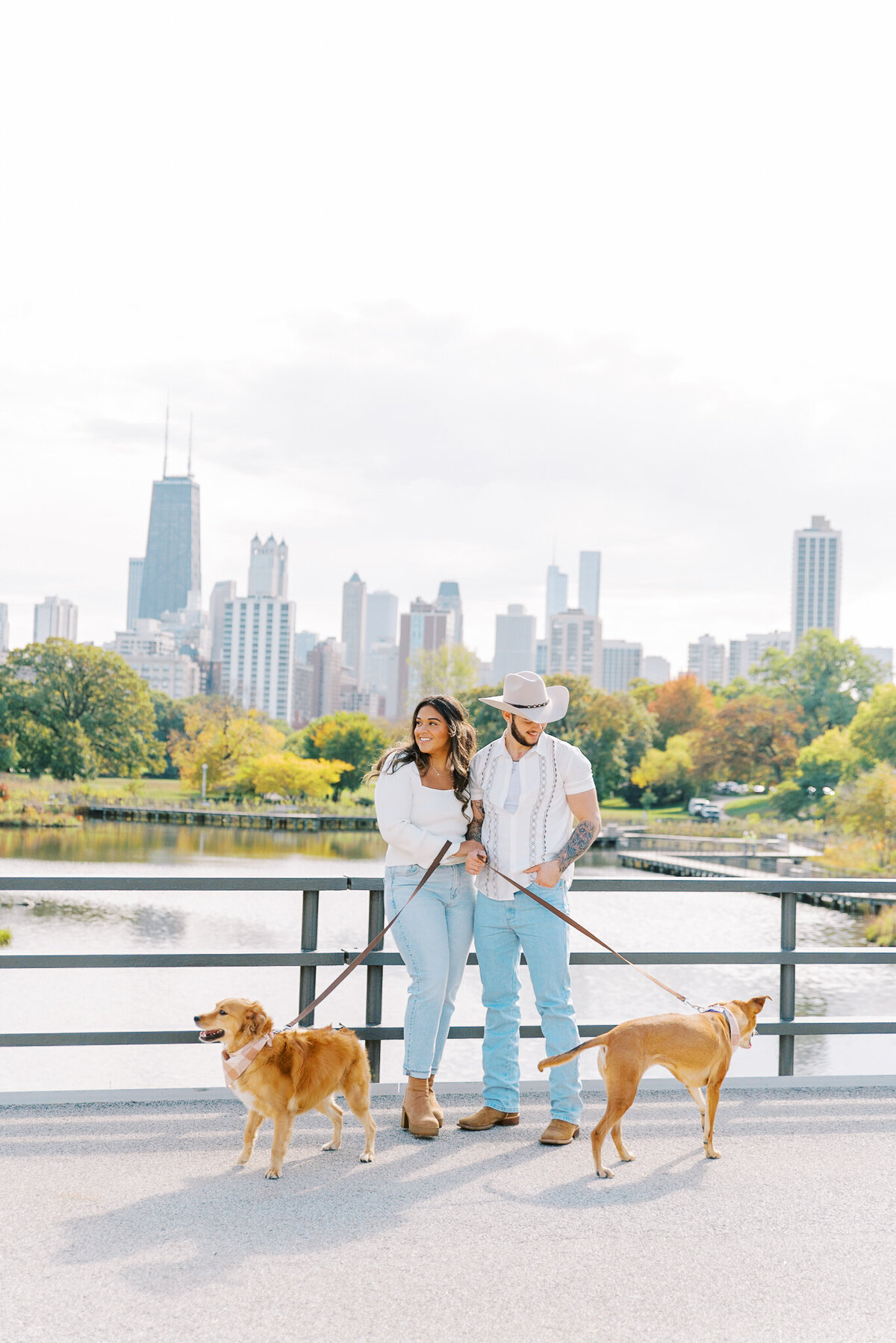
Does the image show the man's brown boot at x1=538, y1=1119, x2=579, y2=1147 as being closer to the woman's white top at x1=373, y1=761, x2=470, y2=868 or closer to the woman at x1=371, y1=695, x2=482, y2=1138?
the woman at x1=371, y1=695, x2=482, y2=1138

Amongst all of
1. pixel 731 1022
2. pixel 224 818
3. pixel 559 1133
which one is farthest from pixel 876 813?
pixel 559 1133

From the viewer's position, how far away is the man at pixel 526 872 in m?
4.62

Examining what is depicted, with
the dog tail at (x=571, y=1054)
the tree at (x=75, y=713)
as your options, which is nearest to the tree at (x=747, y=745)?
the tree at (x=75, y=713)

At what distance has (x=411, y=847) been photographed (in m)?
4.54

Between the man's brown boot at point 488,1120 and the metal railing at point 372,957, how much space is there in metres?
0.40

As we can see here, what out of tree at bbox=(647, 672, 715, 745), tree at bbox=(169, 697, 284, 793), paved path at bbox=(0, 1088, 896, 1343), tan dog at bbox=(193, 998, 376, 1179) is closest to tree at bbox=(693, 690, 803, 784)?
tree at bbox=(647, 672, 715, 745)

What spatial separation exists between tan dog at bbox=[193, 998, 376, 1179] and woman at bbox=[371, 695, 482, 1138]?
0.35m

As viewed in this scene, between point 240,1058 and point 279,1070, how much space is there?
164 millimetres

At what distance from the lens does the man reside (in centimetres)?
462

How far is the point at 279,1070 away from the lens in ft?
13.3

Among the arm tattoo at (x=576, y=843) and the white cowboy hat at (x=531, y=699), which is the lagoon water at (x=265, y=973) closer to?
the arm tattoo at (x=576, y=843)

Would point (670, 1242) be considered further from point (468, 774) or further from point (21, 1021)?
point (21, 1021)

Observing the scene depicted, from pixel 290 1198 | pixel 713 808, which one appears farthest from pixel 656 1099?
pixel 713 808

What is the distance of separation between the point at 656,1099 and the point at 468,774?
1798 millimetres
